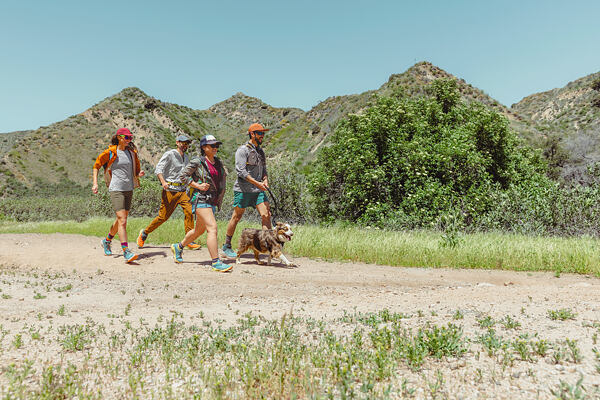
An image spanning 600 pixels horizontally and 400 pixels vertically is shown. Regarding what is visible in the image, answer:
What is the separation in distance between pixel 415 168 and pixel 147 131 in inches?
2746

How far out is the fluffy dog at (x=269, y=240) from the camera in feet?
24.4

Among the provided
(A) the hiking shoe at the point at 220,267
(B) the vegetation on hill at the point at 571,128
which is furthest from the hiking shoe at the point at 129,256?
(B) the vegetation on hill at the point at 571,128

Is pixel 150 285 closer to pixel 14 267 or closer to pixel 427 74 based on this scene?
pixel 14 267

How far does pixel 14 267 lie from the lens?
25.9 ft

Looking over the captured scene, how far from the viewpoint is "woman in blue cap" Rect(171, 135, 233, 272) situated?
6.96 m

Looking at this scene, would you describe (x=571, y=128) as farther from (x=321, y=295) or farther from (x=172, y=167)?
(x=321, y=295)

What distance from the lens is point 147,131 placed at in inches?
2886

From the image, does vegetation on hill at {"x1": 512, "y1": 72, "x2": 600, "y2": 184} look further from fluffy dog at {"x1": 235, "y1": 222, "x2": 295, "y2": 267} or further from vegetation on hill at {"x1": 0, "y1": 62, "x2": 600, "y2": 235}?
fluffy dog at {"x1": 235, "y1": 222, "x2": 295, "y2": 267}

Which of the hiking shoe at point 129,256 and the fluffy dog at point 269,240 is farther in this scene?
the hiking shoe at point 129,256

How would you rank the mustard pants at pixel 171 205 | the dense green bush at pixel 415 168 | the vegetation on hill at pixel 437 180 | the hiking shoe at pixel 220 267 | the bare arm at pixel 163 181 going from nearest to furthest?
the hiking shoe at pixel 220 267 < the bare arm at pixel 163 181 < the mustard pants at pixel 171 205 < the vegetation on hill at pixel 437 180 < the dense green bush at pixel 415 168

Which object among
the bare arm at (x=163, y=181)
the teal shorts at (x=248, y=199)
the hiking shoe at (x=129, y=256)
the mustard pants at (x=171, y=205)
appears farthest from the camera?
the mustard pants at (x=171, y=205)

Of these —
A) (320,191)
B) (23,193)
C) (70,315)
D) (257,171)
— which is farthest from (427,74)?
(23,193)

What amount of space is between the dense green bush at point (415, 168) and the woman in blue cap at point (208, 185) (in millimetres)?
6495

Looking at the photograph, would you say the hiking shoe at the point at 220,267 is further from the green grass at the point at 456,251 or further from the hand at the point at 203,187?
the green grass at the point at 456,251
